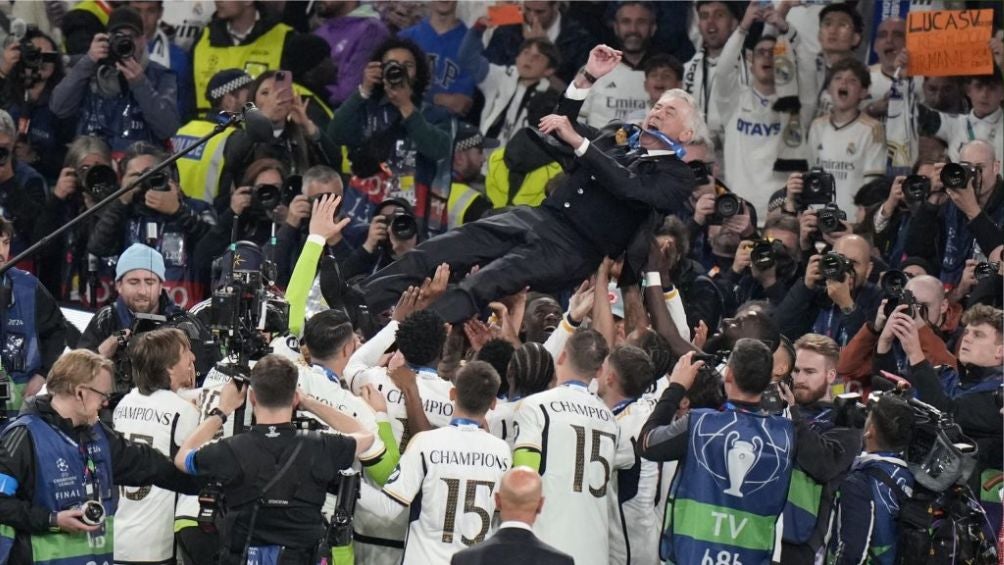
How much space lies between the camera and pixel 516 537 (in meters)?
7.27

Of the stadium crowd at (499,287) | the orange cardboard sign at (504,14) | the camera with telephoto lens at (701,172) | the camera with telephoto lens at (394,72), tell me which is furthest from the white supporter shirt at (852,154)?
the camera with telephoto lens at (394,72)

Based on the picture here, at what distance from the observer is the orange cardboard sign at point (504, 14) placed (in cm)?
1449

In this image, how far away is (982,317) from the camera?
1021cm

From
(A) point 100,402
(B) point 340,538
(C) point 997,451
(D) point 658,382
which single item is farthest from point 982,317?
(A) point 100,402

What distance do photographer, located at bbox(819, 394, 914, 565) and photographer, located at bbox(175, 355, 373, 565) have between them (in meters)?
2.34

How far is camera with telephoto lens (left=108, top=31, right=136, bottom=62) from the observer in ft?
43.8

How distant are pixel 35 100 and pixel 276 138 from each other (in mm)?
2128

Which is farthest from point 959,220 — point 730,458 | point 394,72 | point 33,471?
point 33,471

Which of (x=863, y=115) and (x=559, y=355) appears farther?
(x=863, y=115)

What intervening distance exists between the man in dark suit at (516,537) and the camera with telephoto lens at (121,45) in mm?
6958

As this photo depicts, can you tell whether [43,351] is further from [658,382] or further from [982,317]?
[982,317]

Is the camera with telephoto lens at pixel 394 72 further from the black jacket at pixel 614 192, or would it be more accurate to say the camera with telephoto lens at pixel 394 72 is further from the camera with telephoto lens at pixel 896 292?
the camera with telephoto lens at pixel 896 292

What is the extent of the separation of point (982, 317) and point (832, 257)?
1.31 meters

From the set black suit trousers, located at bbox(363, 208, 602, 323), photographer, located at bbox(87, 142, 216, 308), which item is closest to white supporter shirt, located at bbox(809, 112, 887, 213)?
black suit trousers, located at bbox(363, 208, 602, 323)
